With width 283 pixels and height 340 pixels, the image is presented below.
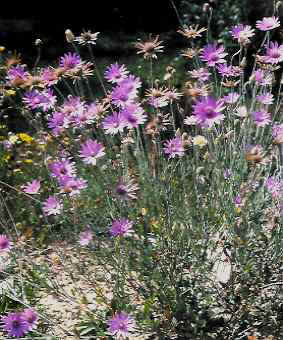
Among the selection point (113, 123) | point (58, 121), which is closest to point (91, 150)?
point (113, 123)

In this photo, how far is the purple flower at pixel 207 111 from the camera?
2.25 meters

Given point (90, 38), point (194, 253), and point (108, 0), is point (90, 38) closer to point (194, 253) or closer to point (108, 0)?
point (194, 253)

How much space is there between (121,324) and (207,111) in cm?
91

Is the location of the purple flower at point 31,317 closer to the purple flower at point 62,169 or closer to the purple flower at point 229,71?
the purple flower at point 62,169

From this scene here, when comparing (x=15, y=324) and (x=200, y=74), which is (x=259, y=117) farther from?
(x=15, y=324)

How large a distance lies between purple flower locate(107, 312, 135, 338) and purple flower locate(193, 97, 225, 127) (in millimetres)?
822

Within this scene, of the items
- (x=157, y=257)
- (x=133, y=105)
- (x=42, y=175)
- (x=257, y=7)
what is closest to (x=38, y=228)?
(x=42, y=175)

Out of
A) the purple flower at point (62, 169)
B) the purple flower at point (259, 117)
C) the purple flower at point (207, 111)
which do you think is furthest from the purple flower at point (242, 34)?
the purple flower at point (62, 169)

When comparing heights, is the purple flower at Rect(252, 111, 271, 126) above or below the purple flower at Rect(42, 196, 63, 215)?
above

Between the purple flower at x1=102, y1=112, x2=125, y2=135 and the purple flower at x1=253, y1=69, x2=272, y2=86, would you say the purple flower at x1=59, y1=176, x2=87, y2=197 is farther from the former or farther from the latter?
the purple flower at x1=253, y1=69, x2=272, y2=86

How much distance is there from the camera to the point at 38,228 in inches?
159

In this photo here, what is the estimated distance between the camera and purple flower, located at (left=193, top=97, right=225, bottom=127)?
2.25 m

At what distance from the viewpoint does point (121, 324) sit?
2352 millimetres

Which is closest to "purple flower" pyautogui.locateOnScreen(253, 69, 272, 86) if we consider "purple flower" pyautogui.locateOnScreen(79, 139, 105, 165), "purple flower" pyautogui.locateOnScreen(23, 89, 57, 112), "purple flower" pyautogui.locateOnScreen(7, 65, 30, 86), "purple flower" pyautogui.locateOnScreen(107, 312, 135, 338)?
"purple flower" pyautogui.locateOnScreen(79, 139, 105, 165)
